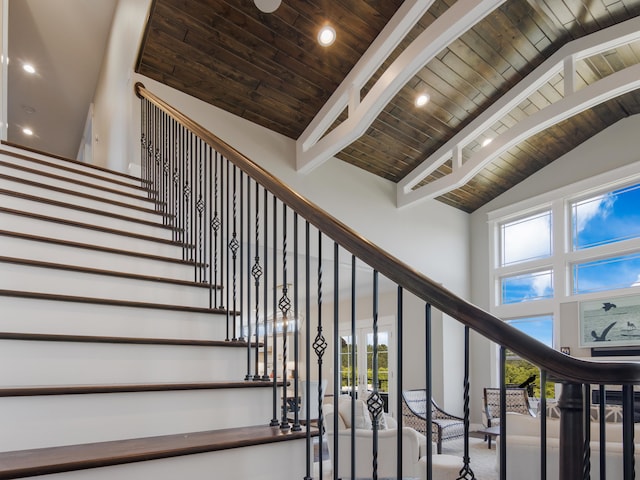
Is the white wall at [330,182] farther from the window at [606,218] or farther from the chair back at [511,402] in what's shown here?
the window at [606,218]

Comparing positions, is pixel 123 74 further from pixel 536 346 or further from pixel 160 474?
pixel 536 346

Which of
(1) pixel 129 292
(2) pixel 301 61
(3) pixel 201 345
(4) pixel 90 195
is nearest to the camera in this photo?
(3) pixel 201 345

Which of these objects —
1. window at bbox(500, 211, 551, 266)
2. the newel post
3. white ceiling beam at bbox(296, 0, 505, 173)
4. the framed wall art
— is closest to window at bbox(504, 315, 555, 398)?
the framed wall art

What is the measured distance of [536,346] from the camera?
3.76 feet

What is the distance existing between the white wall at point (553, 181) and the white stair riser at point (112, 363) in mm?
6597

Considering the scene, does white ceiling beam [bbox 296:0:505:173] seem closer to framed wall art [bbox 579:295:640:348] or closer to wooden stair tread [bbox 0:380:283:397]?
wooden stair tread [bbox 0:380:283:397]

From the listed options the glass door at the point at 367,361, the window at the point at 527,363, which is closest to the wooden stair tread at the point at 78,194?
the window at the point at 527,363

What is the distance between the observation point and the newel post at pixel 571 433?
1081 mm

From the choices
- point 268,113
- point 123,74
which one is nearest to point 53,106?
point 123,74

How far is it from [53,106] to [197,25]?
549 centimetres

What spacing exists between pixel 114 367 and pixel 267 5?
3678mm

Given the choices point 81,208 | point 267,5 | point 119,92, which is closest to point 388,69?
point 267,5

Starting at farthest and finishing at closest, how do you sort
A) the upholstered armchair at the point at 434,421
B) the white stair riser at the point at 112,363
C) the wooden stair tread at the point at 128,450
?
the upholstered armchair at the point at 434,421 → the white stair riser at the point at 112,363 → the wooden stair tread at the point at 128,450

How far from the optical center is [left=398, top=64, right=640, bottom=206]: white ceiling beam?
5.30 m
